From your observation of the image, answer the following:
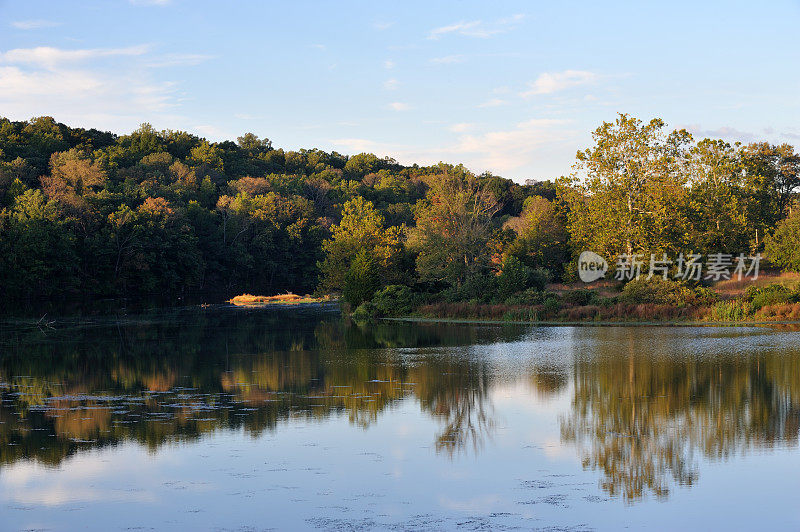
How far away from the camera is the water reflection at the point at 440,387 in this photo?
13.9m

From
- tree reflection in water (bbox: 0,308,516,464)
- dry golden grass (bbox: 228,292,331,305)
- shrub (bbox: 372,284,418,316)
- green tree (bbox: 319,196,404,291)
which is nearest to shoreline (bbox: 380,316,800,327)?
tree reflection in water (bbox: 0,308,516,464)

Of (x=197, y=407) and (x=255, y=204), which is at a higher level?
(x=255, y=204)

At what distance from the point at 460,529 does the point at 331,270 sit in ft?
158

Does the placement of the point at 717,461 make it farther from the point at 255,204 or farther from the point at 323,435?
the point at 255,204

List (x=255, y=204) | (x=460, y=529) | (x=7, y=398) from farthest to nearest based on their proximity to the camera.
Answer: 1. (x=255, y=204)
2. (x=7, y=398)
3. (x=460, y=529)

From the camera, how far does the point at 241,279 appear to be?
95.2m

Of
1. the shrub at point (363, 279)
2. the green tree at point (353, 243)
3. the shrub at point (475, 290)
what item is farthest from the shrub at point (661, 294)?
the green tree at point (353, 243)

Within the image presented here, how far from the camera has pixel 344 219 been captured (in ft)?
195

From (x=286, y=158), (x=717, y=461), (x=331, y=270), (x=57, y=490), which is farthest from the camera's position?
(x=286, y=158)

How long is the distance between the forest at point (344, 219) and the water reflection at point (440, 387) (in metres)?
13.2

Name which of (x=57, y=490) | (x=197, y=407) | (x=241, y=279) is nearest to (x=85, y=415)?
(x=197, y=407)

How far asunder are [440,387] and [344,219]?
134 feet

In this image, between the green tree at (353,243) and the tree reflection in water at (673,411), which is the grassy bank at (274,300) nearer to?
the green tree at (353,243)

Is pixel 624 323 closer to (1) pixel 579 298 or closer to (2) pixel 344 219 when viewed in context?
(1) pixel 579 298
